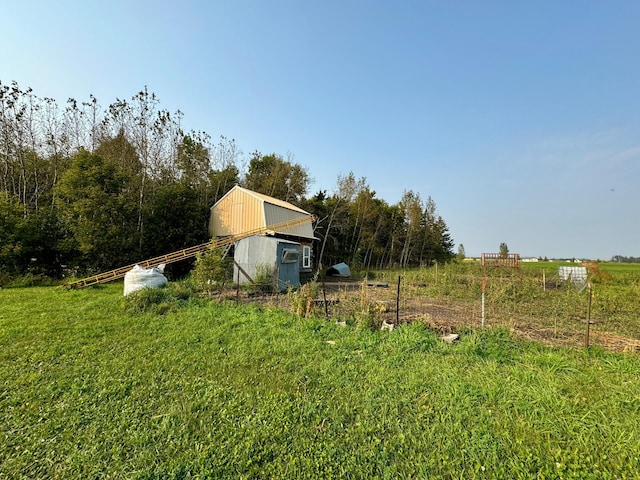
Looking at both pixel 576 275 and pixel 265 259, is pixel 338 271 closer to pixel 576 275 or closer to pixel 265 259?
pixel 265 259

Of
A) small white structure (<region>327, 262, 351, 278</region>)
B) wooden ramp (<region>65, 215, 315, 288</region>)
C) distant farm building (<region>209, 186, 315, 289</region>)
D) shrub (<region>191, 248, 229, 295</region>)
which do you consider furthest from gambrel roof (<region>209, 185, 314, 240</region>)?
shrub (<region>191, 248, 229, 295</region>)

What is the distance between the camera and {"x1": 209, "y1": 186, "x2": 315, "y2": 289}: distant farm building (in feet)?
31.2

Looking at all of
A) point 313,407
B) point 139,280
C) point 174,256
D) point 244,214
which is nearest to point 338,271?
point 244,214

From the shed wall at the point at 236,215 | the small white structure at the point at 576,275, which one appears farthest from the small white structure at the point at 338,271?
the small white structure at the point at 576,275

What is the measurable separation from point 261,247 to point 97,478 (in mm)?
7975

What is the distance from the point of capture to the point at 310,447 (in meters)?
2.13

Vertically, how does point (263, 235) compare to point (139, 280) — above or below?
above

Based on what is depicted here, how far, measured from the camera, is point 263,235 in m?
11.6

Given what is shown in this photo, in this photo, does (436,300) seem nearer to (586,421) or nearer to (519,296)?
(519,296)

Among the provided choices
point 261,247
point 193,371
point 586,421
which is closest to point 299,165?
point 261,247

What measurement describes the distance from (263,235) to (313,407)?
9.40m

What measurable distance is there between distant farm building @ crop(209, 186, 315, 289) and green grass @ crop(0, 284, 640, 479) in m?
4.77

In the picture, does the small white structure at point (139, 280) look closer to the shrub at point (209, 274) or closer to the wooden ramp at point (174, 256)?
the shrub at point (209, 274)

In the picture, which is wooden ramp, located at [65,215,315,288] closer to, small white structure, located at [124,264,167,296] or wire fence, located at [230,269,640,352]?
small white structure, located at [124,264,167,296]
